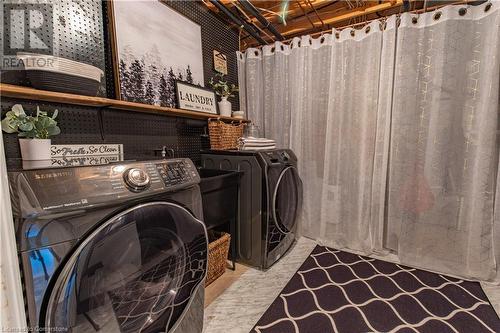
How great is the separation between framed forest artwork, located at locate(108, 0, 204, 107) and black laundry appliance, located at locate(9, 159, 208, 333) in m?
0.83

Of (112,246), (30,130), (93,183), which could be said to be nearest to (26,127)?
(30,130)

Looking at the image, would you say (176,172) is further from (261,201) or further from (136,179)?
(261,201)

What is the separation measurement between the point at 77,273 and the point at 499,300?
7.42 feet

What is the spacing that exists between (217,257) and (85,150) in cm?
107

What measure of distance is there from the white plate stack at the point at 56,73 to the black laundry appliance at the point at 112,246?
601mm

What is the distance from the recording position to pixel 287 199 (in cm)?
194

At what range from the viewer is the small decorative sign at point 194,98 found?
5.90 feet

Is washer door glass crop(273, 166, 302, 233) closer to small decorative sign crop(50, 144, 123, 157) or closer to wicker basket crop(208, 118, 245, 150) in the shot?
wicker basket crop(208, 118, 245, 150)

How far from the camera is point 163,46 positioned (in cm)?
169

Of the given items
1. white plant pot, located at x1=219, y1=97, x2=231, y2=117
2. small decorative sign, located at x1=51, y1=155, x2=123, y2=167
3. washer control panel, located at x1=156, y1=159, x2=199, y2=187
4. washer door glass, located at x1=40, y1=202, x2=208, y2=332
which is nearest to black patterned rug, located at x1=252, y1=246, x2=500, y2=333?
washer door glass, located at x1=40, y1=202, x2=208, y2=332

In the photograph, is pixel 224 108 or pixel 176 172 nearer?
pixel 176 172

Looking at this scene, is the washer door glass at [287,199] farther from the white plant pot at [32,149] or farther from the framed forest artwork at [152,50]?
the white plant pot at [32,149]

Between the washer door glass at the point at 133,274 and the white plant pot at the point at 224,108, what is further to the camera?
the white plant pot at the point at 224,108

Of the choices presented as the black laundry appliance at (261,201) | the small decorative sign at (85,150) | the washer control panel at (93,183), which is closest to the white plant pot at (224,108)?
the black laundry appliance at (261,201)
